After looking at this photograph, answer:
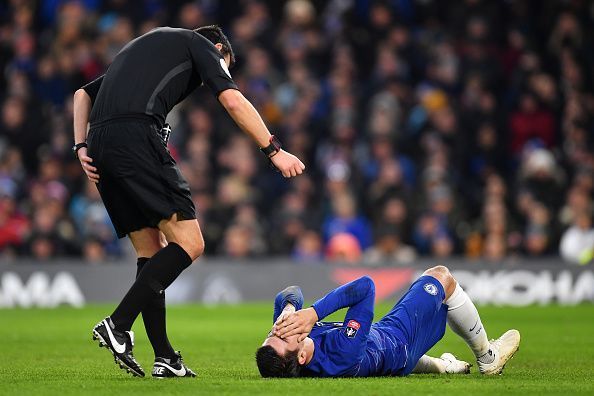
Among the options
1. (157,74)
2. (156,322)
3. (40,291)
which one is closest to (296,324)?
(156,322)

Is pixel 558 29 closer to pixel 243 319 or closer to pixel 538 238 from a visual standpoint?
pixel 538 238

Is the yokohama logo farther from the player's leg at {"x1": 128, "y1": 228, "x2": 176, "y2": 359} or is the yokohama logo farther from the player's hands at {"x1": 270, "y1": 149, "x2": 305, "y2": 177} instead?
the player's hands at {"x1": 270, "y1": 149, "x2": 305, "y2": 177}

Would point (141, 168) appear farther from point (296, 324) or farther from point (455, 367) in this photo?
point (455, 367)


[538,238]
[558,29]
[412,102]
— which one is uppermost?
[558,29]

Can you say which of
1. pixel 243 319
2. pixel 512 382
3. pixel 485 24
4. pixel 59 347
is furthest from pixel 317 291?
pixel 512 382

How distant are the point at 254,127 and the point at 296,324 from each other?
1.14 meters

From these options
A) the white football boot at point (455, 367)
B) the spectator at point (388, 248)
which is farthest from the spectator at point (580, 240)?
the white football boot at point (455, 367)

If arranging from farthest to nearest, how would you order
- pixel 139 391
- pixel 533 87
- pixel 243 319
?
pixel 533 87 → pixel 243 319 → pixel 139 391

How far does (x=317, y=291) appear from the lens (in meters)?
16.6

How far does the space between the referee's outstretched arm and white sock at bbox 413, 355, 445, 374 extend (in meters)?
1.80

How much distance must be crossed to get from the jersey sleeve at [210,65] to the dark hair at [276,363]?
59.8 inches

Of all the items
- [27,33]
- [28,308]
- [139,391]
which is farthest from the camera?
[27,33]

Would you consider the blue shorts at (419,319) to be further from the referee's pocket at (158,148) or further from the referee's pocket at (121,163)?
the referee's pocket at (121,163)

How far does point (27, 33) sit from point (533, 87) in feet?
26.4
